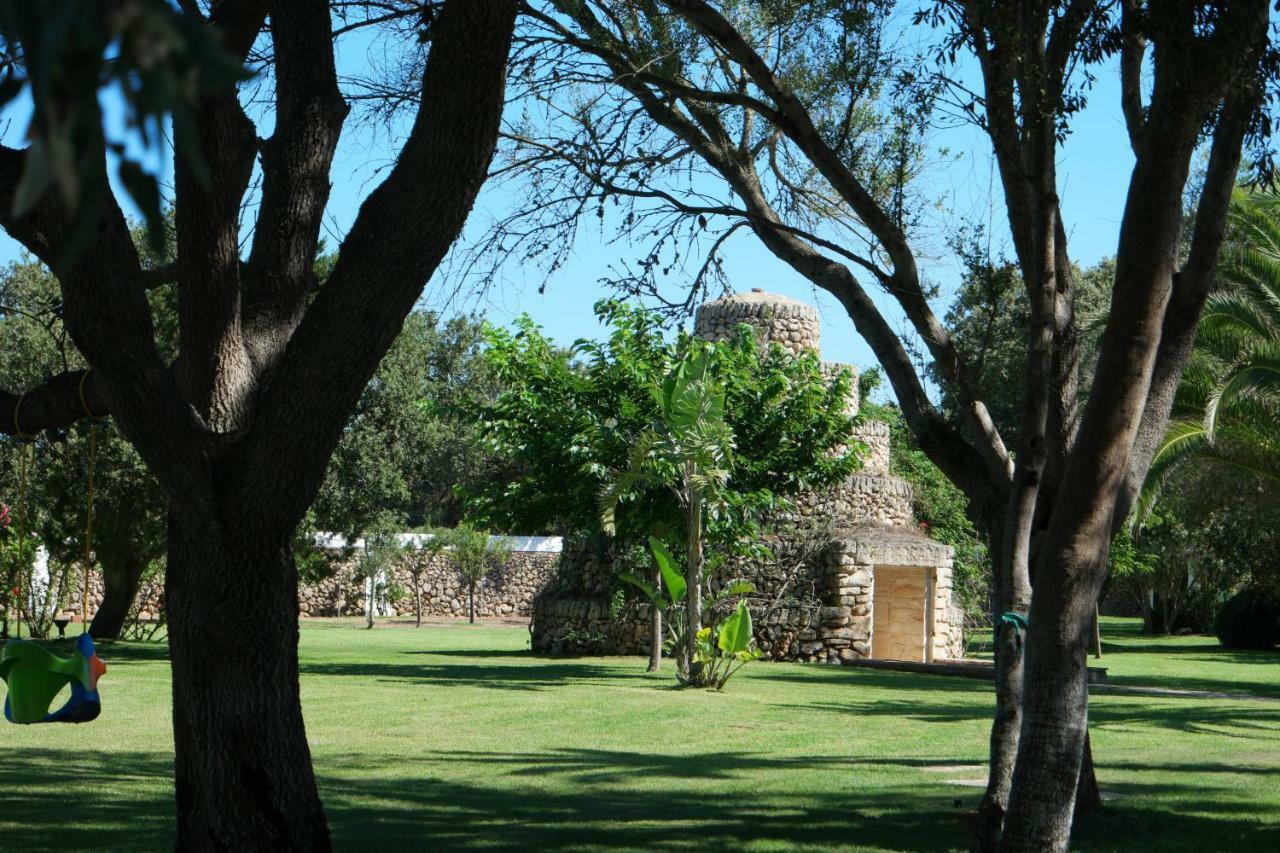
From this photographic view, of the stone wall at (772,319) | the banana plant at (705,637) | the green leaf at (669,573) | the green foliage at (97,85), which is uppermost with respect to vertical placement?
the stone wall at (772,319)

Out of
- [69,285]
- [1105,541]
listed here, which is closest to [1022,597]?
[1105,541]

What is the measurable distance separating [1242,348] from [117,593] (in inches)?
773

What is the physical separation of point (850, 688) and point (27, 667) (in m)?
14.1

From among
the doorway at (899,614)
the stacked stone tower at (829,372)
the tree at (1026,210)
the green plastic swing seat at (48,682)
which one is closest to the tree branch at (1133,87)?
the tree at (1026,210)

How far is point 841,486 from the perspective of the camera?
2577 centimetres

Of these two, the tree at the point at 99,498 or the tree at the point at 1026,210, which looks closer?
the tree at the point at 1026,210

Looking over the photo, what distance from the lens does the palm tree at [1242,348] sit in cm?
1636

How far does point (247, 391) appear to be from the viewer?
5.74 metres

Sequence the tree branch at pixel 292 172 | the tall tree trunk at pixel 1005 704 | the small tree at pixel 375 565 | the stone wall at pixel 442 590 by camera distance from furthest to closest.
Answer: the stone wall at pixel 442 590 < the small tree at pixel 375 565 < the tall tree trunk at pixel 1005 704 < the tree branch at pixel 292 172

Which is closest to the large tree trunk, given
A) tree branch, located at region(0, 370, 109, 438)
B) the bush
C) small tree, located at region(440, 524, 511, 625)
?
tree branch, located at region(0, 370, 109, 438)

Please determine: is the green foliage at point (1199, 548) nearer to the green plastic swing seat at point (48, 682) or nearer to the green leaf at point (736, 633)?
the green leaf at point (736, 633)

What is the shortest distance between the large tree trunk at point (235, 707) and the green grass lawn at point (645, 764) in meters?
1.71

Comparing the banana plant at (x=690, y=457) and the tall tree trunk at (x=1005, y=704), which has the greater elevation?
the banana plant at (x=690, y=457)

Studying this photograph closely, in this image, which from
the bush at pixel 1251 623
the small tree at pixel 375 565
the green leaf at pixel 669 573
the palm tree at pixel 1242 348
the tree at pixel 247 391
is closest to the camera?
the tree at pixel 247 391
